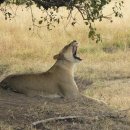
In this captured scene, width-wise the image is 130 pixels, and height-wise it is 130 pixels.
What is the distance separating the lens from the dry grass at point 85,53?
37.7 ft

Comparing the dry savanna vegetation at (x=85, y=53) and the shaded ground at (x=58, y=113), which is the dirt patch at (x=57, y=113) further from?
the dry savanna vegetation at (x=85, y=53)

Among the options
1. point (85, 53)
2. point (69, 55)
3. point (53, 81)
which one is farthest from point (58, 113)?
point (85, 53)

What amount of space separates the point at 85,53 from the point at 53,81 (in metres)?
5.88

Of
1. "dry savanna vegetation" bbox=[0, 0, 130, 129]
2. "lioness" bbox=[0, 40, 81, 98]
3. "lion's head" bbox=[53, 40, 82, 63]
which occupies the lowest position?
"dry savanna vegetation" bbox=[0, 0, 130, 129]

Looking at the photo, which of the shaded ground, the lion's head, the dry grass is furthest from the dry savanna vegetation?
the lion's head

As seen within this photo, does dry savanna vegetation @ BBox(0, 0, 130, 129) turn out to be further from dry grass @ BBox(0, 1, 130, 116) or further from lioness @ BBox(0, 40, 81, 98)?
lioness @ BBox(0, 40, 81, 98)

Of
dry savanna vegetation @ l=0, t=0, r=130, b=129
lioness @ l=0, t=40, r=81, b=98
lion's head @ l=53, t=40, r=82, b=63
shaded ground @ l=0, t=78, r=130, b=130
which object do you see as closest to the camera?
shaded ground @ l=0, t=78, r=130, b=130

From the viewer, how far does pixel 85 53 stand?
617 inches

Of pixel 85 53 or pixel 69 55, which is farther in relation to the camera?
pixel 85 53

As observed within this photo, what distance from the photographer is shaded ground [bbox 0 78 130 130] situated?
771 cm

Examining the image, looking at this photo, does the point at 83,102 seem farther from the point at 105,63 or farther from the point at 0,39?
the point at 0,39

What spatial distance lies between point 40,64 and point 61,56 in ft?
13.2

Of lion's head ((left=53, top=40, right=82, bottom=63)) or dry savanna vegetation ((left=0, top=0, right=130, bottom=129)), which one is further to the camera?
dry savanna vegetation ((left=0, top=0, right=130, bottom=129))

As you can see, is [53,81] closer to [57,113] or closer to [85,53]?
[57,113]
